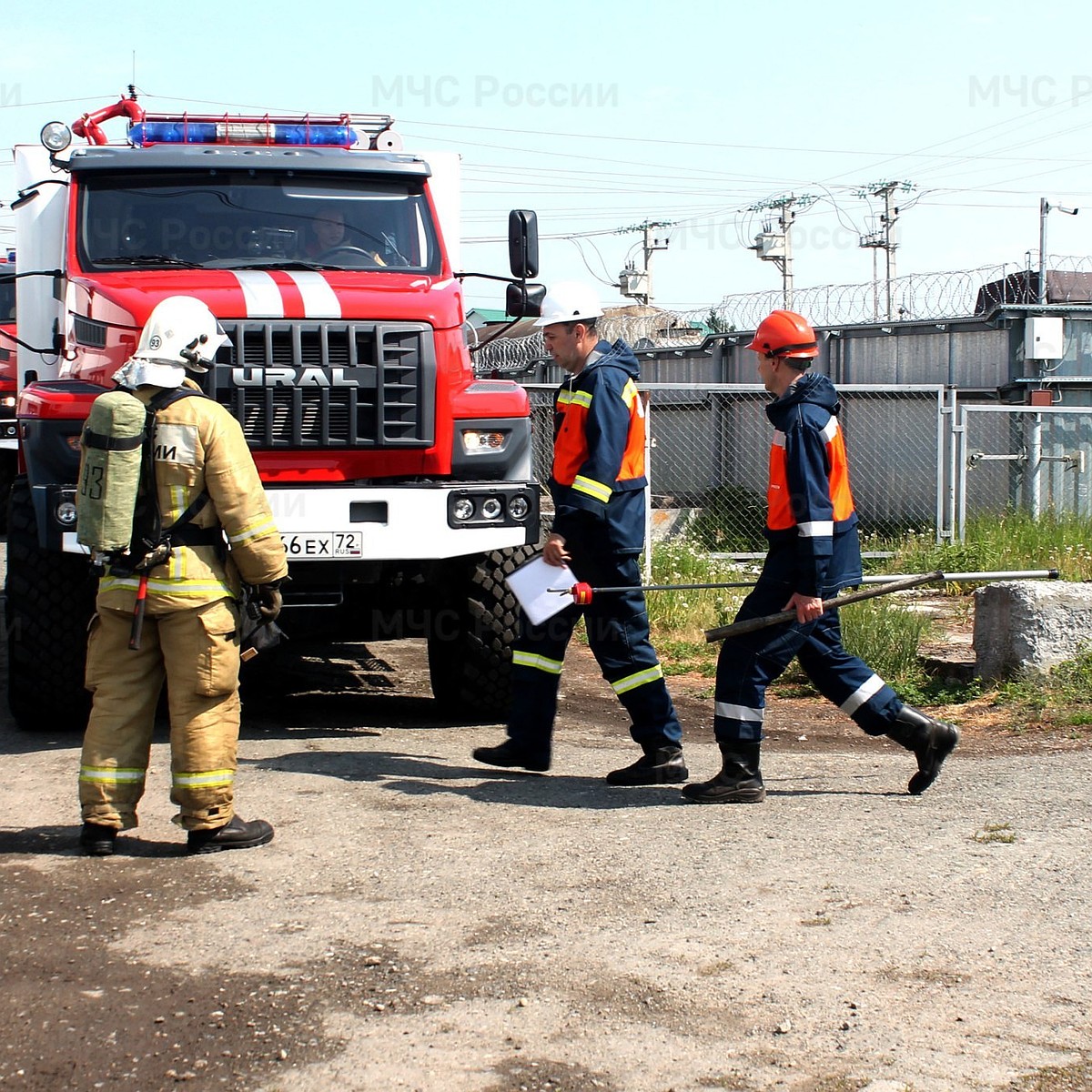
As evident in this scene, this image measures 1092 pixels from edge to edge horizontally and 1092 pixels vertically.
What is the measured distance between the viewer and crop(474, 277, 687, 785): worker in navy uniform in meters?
5.90

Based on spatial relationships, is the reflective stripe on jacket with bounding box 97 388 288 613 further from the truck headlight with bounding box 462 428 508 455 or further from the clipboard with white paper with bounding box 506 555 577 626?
the truck headlight with bounding box 462 428 508 455

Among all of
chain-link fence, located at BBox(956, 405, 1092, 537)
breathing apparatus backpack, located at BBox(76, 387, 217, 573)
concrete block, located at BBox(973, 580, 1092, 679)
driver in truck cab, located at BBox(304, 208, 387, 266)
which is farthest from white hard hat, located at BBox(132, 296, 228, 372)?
chain-link fence, located at BBox(956, 405, 1092, 537)

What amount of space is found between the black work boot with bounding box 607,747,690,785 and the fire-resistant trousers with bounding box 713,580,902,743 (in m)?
0.41

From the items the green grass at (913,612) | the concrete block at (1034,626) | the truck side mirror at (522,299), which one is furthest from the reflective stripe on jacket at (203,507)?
the concrete block at (1034,626)

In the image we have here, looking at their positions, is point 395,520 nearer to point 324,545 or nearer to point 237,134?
point 324,545

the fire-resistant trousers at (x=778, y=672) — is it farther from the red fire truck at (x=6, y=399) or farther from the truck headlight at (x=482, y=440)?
the red fire truck at (x=6, y=399)

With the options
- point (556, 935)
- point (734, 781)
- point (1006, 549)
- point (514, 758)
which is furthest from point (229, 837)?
point (1006, 549)

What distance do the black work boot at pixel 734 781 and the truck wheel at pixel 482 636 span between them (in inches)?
69.8

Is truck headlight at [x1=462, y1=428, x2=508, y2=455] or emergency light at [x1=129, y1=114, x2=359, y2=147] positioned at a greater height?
emergency light at [x1=129, y1=114, x2=359, y2=147]

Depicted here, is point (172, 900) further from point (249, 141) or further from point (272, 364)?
point (249, 141)

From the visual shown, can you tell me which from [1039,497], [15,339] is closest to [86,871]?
[15,339]

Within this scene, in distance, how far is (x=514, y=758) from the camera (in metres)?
6.25

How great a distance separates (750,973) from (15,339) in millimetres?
5290

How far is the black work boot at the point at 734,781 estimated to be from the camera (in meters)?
5.63
